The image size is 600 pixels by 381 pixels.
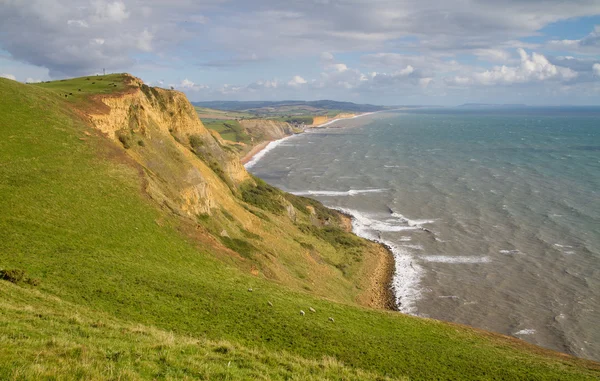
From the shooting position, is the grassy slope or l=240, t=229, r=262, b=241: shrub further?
l=240, t=229, r=262, b=241: shrub

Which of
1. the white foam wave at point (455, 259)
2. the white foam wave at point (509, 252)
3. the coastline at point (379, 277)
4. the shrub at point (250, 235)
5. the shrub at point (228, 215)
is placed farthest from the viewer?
the white foam wave at point (509, 252)

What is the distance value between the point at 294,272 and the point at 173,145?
74.3ft

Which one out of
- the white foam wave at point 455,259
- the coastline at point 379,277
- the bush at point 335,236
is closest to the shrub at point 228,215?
the bush at point 335,236

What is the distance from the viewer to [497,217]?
78.4 m

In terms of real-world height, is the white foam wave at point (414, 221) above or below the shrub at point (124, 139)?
below

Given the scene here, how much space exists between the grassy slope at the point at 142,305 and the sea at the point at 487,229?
Answer: 19.5 meters

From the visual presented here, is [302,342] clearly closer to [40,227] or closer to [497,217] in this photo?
[40,227]

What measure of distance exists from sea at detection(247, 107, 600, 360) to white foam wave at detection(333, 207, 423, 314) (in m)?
0.14

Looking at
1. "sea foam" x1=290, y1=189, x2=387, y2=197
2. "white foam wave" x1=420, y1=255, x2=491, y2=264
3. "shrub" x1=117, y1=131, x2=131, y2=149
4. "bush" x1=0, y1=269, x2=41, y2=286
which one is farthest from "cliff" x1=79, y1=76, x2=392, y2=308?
"sea foam" x1=290, y1=189, x2=387, y2=197

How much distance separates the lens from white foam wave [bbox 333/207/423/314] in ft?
166

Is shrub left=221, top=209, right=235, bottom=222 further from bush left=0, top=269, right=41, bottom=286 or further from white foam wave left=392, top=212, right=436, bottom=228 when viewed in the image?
white foam wave left=392, top=212, right=436, bottom=228

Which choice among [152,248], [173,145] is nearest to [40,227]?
[152,248]

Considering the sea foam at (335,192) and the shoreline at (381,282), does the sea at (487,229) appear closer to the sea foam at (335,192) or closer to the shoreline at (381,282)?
the sea foam at (335,192)

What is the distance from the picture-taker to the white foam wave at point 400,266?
166ft
